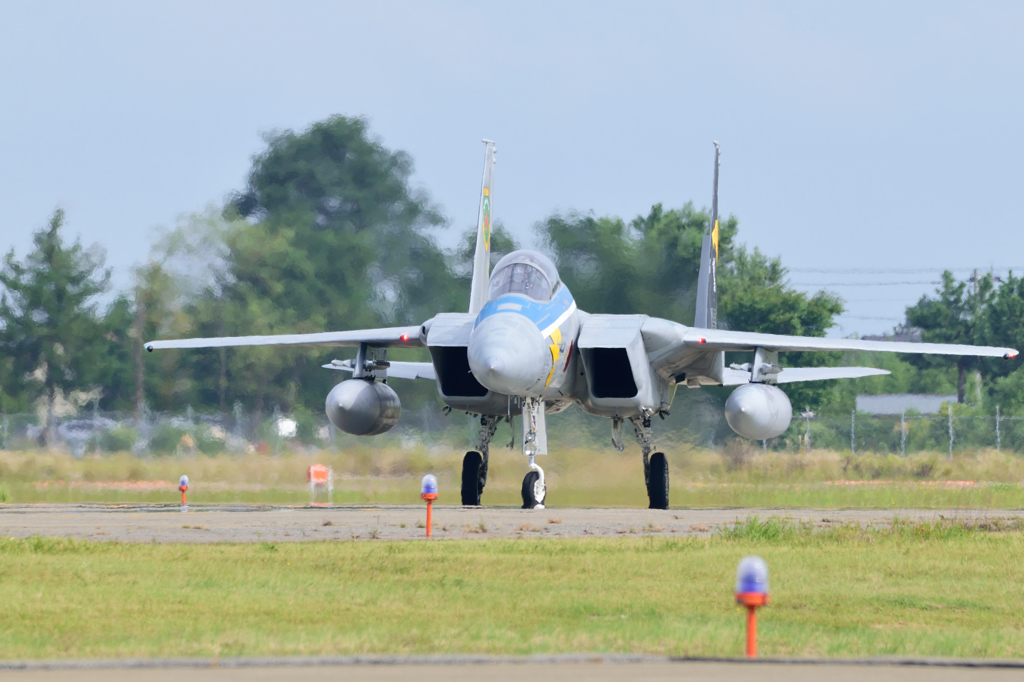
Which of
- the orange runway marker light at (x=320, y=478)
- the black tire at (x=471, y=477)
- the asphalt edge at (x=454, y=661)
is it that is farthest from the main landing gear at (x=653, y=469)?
the asphalt edge at (x=454, y=661)

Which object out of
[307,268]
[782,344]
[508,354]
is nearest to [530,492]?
[508,354]

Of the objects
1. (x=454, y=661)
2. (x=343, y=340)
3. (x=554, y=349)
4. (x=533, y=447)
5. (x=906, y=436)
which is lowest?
(x=454, y=661)

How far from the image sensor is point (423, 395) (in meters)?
29.8

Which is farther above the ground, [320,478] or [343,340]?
[343,340]

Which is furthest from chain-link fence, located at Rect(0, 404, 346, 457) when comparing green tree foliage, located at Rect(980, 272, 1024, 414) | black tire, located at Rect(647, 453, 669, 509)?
green tree foliage, located at Rect(980, 272, 1024, 414)

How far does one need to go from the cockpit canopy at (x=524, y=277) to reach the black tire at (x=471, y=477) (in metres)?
3.47

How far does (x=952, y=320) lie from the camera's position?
69.8 m

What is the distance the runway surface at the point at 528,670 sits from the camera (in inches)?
263

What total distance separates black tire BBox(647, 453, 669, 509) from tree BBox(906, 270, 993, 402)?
47154mm

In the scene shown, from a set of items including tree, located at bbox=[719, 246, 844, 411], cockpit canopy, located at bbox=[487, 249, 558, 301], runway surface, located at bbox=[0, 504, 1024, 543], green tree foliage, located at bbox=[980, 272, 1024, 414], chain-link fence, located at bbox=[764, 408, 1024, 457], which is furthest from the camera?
green tree foliage, located at bbox=[980, 272, 1024, 414]

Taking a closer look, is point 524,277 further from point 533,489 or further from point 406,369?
A: point 406,369

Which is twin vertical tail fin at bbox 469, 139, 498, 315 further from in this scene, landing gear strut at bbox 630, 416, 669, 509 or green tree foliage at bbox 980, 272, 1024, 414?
green tree foliage at bbox 980, 272, 1024, 414

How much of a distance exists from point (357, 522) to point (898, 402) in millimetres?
67321

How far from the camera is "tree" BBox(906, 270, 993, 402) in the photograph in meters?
68.6
